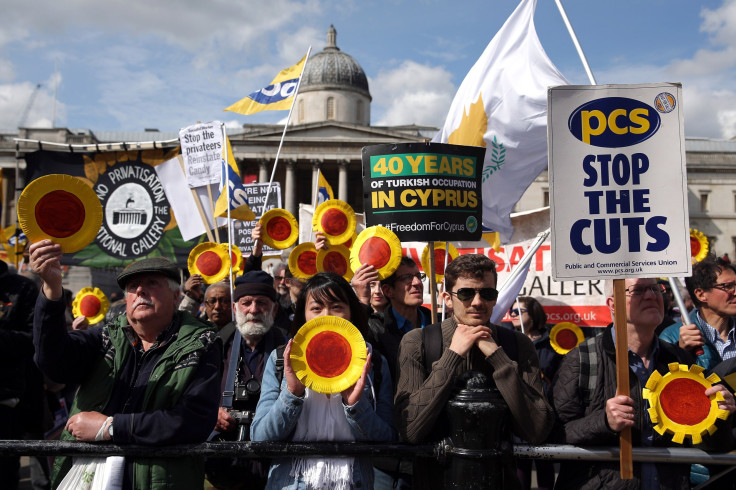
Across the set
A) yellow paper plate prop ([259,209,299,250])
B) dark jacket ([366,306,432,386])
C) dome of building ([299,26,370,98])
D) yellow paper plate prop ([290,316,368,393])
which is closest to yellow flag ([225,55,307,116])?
yellow paper plate prop ([259,209,299,250])

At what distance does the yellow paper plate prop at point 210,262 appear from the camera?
685 centimetres

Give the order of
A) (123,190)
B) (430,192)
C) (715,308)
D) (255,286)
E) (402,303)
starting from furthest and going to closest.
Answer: (123,190)
(430,192)
(402,303)
(255,286)
(715,308)

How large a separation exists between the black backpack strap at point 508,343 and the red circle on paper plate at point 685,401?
1.95ft

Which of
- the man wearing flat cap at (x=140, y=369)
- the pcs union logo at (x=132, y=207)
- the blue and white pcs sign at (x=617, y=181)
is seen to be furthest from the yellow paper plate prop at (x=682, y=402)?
the pcs union logo at (x=132, y=207)

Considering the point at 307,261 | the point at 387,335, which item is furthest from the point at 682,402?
the point at 307,261

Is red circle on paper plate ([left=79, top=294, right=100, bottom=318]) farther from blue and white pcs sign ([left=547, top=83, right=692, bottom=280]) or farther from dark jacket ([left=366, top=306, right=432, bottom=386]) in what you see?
blue and white pcs sign ([left=547, top=83, right=692, bottom=280])

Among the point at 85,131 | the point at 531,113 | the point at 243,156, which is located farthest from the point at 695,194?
the point at 531,113

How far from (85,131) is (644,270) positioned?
58164 millimetres

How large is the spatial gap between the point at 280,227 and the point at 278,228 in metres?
0.03

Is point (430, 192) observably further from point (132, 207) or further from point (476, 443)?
point (132, 207)

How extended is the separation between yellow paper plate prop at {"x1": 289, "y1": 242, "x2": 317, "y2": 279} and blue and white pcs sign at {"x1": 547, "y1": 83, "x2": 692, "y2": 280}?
4.16 meters

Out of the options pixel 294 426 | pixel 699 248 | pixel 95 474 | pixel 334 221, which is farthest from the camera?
pixel 699 248

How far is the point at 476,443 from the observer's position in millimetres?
2348

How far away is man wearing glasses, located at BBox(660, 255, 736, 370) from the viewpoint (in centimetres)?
363
